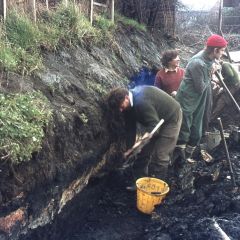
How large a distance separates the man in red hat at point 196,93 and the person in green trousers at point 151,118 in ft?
1.64

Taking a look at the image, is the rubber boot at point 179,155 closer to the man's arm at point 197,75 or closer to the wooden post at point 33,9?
the man's arm at point 197,75

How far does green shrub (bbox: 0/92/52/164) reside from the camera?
13.2 feet

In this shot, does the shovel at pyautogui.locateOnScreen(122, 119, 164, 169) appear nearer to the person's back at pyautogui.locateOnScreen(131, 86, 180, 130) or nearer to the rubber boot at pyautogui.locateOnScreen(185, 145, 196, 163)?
the person's back at pyautogui.locateOnScreen(131, 86, 180, 130)

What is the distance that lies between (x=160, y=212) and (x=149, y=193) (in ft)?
1.14

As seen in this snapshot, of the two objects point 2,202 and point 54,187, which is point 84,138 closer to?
point 54,187

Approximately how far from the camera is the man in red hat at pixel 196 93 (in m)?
6.11

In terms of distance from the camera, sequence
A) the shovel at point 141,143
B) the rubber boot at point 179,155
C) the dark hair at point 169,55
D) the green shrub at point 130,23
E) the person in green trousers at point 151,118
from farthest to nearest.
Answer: the green shrub at point 130,23, the rubber boot at point 179,155, the dark hair at point 169,55, the person in green trousers at point 151,118, the shovel at point 141,143

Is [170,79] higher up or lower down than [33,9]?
lower down

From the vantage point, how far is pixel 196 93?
20.8ft

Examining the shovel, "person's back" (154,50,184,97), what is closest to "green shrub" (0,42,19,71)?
the shovel

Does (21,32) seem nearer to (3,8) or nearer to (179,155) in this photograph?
(3,8)

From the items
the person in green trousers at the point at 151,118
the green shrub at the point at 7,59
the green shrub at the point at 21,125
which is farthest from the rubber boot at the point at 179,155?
the green shrub at the point at 7,59

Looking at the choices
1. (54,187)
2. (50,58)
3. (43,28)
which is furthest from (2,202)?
(43,28)

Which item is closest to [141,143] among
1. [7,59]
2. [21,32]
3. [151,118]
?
[151,118]
